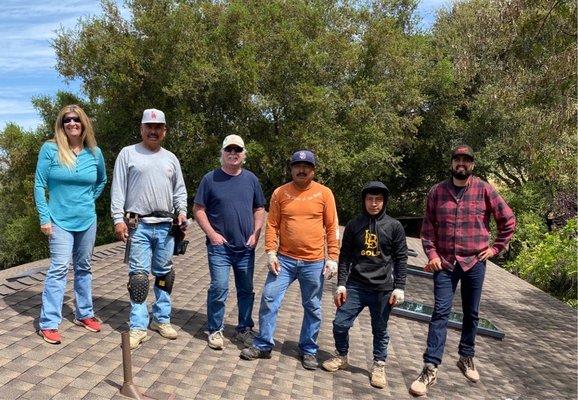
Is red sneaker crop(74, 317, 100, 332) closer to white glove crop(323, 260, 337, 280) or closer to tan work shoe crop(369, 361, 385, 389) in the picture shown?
white glove crop(323, 260, 337, 280)

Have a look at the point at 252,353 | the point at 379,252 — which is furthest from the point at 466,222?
the point at 252,353

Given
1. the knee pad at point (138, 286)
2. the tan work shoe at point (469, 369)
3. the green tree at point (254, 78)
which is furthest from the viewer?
the green tree at point (254, 78)

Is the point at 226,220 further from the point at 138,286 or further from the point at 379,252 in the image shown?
the point at 379,252

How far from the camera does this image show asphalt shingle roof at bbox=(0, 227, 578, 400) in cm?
355

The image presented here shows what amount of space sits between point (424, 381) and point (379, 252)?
1176 millimetres

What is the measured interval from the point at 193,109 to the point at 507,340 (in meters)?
17.2

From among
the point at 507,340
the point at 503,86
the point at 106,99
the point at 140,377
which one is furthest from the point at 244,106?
the point at 140,377

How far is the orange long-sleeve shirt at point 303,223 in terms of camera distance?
414 cm

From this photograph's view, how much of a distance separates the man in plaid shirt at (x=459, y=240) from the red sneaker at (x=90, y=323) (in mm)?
2861

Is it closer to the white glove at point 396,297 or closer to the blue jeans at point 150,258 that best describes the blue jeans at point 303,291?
the white glove at point 396,297

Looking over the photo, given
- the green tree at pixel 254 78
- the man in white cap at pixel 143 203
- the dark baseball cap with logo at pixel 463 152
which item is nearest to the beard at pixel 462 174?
the dark baseball cap with logo at pixel 463 152

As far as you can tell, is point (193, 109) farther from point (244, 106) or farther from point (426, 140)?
point (426, 140)

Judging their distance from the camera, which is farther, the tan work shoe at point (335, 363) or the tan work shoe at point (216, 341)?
the tan work shoe at point (216, 341)

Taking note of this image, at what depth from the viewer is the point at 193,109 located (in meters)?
20.8
